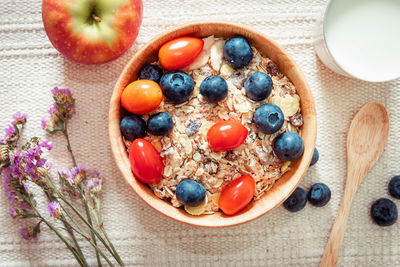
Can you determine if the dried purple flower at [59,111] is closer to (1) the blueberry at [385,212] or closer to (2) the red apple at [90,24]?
(2) the red apple at [90,24]

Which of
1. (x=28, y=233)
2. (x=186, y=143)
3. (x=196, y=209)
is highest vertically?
(x=186, y=143)

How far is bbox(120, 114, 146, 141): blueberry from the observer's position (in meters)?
0.75

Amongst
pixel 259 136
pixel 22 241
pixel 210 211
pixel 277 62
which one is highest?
pixel 277 62

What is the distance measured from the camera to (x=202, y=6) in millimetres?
847

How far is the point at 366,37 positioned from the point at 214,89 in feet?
1.05

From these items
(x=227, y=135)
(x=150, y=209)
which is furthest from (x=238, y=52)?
(x=150, y=209)

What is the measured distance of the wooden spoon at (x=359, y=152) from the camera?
0.85m

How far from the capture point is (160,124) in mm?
734

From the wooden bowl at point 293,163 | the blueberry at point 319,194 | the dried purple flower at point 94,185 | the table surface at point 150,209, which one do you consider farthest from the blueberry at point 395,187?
the dried purple flower at point 94,185

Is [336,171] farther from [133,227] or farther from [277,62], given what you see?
[133,227]

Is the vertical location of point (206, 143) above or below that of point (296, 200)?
above

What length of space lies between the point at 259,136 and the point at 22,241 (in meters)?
0.53

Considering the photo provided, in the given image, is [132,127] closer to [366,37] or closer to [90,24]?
[90,24]

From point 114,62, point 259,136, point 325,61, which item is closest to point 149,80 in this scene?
point 114,62
